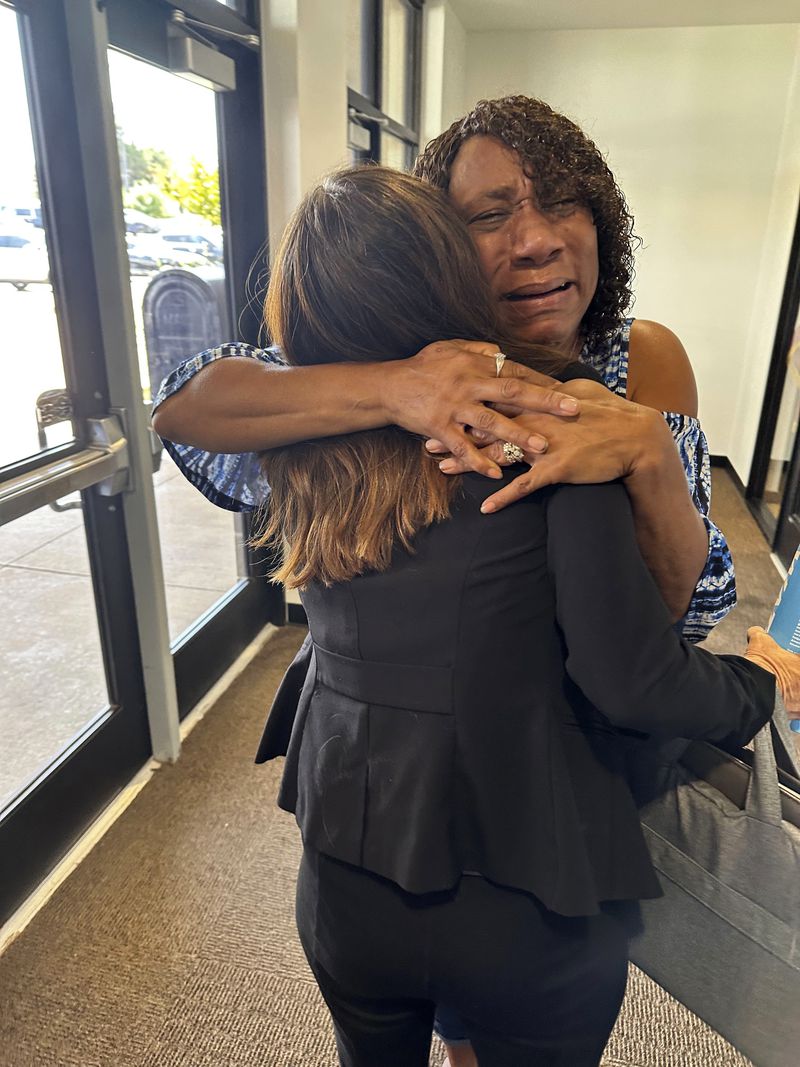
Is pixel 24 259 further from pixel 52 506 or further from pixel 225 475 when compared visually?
pixel 225 475

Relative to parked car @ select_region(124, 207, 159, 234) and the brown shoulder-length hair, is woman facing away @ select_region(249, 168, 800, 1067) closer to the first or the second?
the brown shoulder-length hair

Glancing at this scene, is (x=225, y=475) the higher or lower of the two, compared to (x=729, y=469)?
higher

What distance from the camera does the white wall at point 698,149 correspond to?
4.91m

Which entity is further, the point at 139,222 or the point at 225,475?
the point at 139,222

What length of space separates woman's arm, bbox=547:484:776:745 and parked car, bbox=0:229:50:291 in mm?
1457

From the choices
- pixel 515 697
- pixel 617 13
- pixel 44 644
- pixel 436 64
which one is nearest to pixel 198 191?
pixel 44 644

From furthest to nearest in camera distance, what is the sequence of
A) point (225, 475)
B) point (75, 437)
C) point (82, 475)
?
point (75, 437) < point (82, 475) < point (225, 475)

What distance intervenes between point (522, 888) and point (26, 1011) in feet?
4.33

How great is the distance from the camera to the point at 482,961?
716 mm

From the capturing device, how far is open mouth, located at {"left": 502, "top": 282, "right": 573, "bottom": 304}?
0.90 meters

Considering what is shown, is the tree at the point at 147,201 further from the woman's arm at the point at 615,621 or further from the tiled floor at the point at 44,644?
the woman's arm at the point at 615,621

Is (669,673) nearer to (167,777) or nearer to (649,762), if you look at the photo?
(649,762)

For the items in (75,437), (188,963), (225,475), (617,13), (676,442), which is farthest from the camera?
(617,13)

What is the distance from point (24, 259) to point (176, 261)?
70cm
